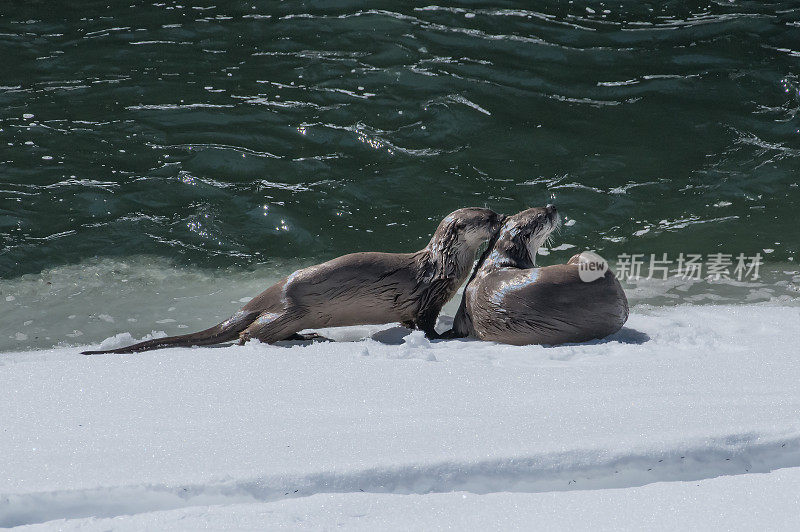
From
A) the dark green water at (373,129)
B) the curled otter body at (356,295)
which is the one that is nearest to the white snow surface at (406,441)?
the curled otter body at (356,295)

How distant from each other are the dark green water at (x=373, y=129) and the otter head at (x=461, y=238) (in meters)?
1.43

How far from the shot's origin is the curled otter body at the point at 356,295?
473 centimetres

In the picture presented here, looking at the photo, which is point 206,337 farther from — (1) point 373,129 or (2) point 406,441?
(1) point 373,129

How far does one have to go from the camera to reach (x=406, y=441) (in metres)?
2.97

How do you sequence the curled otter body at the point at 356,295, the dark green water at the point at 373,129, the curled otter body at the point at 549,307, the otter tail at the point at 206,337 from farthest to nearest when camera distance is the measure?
the dark green water at the point at 373,129
the curled otter body at the point at 356,295
the otter tail at the point at 206,337
the curled otter body at the point at 549,307

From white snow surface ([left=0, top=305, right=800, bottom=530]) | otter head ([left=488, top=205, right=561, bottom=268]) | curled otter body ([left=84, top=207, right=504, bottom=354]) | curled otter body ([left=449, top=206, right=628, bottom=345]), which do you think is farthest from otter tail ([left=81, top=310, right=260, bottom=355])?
otter head ([left=488, top=205, right=561, bottom=268])

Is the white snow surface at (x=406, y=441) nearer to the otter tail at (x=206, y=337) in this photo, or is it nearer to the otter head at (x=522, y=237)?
the otter tail at (x=206, y=337)

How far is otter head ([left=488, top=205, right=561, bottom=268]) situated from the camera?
5.11m

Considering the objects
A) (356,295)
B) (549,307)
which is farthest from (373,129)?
(549,307)

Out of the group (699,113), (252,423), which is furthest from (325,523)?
(699,113)

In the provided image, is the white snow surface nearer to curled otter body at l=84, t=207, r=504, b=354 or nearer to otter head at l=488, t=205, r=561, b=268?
curled otter body at l=84, t=207, r=504, b=354

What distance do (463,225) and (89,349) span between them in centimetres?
215

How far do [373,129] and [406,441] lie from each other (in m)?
5.70

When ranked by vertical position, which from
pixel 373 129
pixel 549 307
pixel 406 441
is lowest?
pixel 373 129
